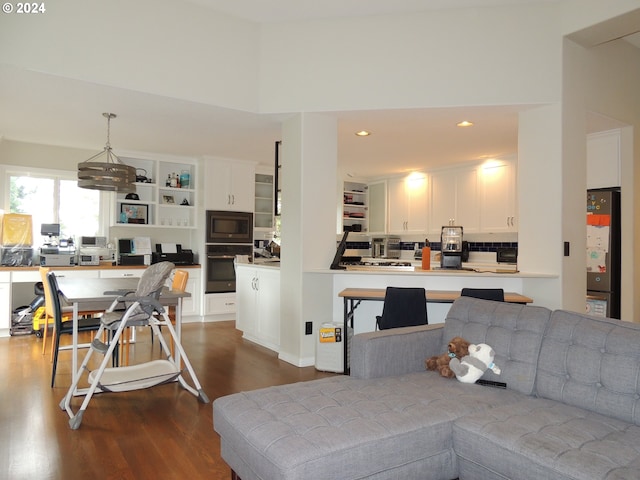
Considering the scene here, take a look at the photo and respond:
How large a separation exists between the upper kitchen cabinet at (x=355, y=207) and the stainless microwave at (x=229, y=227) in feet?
6.55

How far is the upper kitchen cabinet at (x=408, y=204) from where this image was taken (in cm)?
760

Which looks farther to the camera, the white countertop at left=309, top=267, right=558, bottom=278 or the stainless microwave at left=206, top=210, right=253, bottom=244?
the stainless microwave at left=206, top=210, right=253, bottom=244

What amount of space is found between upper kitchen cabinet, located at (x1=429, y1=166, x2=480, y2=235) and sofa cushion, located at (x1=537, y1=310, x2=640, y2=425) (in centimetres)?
472

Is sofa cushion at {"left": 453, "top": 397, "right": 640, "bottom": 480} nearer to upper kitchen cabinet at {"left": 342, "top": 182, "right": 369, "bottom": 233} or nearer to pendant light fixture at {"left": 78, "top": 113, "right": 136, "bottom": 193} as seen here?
pendant light fixture at {"left": 78, "top": 113, "right": 136, "bottom": 193}

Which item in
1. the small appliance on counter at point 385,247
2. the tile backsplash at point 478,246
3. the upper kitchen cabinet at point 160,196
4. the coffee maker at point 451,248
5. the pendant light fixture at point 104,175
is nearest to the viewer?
the pendant light fixture at point 104,175

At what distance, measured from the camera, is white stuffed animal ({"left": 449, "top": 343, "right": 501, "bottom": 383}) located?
239cm

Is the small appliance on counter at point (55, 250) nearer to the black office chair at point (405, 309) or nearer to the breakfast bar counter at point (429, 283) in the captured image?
the breakfast bar counter at point (429, 283)

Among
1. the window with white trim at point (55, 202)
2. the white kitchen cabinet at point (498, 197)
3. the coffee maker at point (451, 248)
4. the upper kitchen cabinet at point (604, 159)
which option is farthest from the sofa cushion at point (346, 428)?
the window with white trim at point (55, 202)

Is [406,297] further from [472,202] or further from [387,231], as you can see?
[387,231]

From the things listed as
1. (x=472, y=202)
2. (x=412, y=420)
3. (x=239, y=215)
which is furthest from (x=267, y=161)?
(x=412, y=420)

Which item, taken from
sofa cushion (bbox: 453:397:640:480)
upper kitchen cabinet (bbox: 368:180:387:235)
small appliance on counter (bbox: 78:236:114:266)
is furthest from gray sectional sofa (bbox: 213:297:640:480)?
upper kitchen cabinet (bbox: 368:180:387:235)

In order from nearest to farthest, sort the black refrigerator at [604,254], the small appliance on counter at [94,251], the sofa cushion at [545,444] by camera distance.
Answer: the sofa cushion at [545,444] < the black refrigerator at [604,254] < the small appliance on counter at [94,251]

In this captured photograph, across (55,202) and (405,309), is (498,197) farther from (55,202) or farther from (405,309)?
(55,202)

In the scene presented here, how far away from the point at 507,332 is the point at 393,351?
0.62 meters
